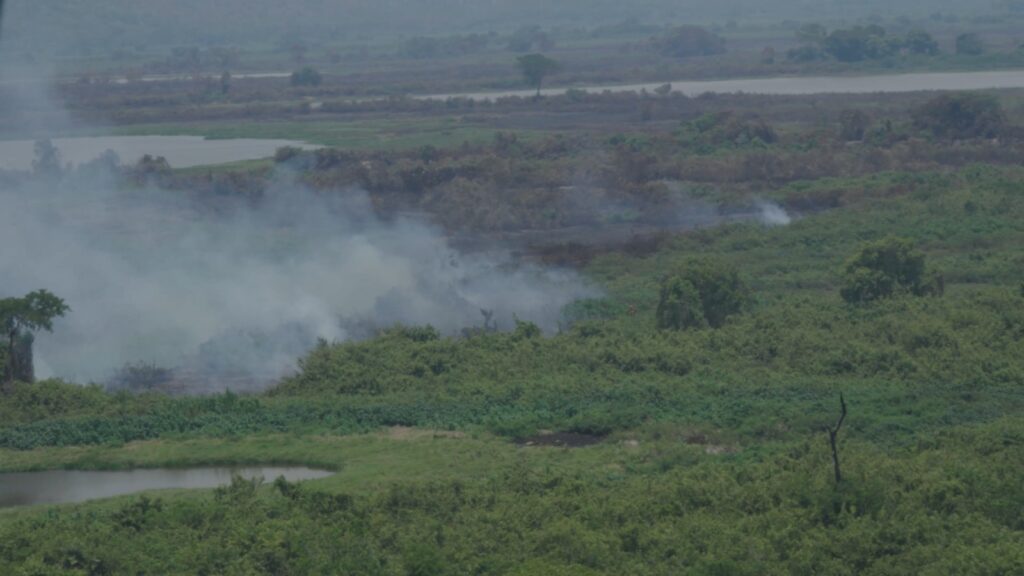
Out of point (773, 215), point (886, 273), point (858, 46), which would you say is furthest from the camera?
point (858, 46)

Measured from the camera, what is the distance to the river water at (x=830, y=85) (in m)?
83.7

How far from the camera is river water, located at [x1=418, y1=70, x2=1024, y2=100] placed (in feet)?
275

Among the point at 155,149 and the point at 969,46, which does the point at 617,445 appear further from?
the point at 969,46

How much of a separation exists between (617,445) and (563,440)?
3.82 ft

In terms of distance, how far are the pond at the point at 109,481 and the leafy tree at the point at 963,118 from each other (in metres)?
42.5

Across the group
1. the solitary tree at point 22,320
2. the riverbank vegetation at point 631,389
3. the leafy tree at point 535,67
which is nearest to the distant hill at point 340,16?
the leafy tree at point 535,67

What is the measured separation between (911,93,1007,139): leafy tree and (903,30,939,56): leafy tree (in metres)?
37.6

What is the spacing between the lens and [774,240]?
44.6 metres

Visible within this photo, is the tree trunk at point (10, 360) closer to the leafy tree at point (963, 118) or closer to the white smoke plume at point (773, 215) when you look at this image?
the white smoke plume at point (773, 215)

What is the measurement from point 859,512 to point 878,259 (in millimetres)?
15454

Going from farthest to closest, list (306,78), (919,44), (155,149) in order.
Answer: (919,44)
(306,78)
(155,149)

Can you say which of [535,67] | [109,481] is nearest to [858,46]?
[535,67]

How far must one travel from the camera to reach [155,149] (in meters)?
66.9

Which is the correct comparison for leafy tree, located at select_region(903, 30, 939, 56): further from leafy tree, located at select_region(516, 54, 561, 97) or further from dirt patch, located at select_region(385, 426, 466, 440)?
dirt patch, located at select_region(385, 426, 466, 440)
